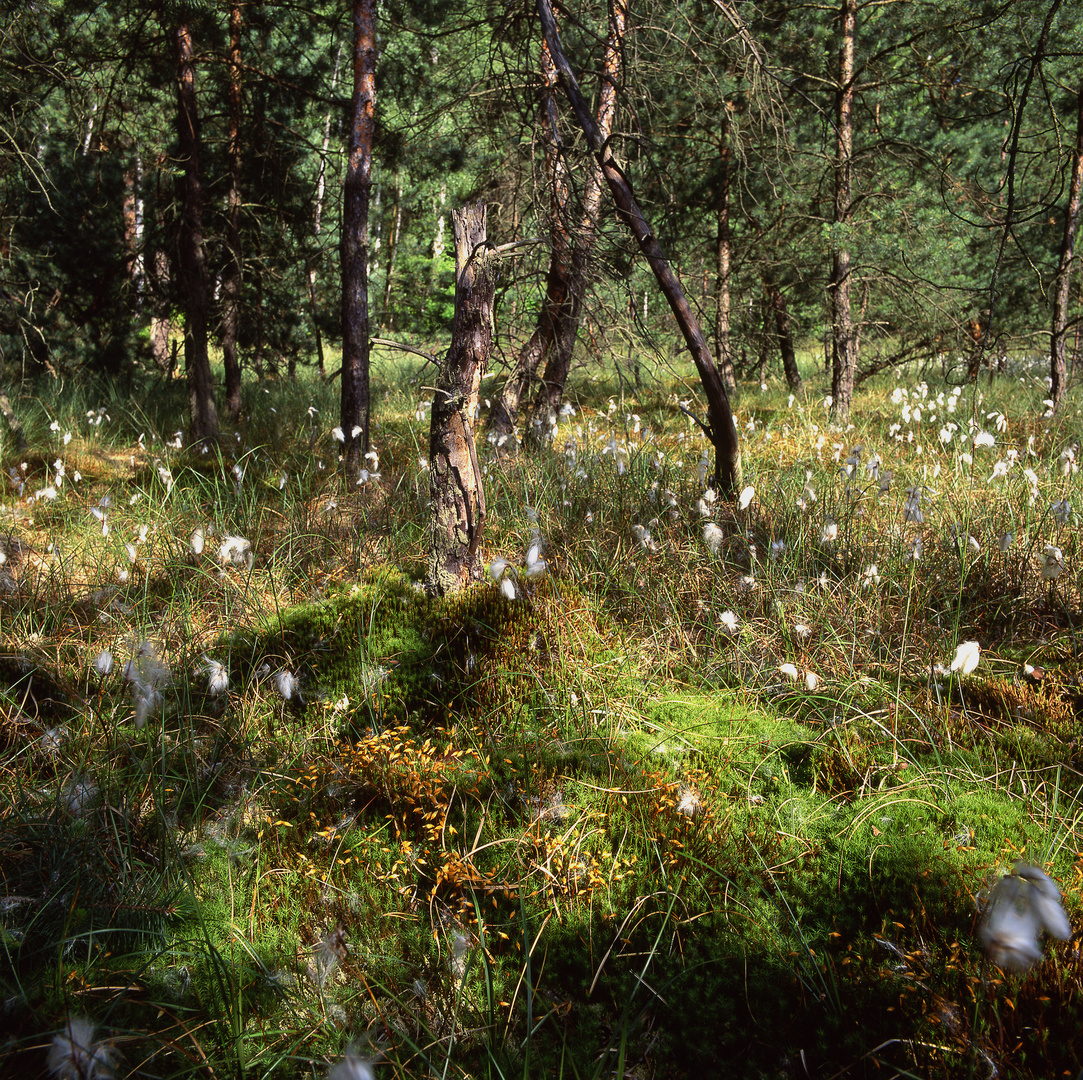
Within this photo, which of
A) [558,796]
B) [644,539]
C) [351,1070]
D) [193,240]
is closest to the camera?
[351,1070]

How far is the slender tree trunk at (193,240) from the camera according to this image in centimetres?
710

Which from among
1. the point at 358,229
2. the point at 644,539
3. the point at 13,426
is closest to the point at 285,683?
the point at 644,539

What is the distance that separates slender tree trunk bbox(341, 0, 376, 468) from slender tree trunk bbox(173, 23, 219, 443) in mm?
1900

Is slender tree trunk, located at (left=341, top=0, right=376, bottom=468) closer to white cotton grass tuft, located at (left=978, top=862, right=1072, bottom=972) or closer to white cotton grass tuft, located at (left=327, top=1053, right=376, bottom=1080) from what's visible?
white cotton grass tuft, located at (left=327, top=1053, right=376, bottom=1080)

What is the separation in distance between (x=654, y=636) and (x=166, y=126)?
16.2m

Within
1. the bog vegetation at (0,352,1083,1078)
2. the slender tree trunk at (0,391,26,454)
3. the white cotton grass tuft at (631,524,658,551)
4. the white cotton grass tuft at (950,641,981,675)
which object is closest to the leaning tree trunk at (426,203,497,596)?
the bog vegetation at (0,352,1083,1078)

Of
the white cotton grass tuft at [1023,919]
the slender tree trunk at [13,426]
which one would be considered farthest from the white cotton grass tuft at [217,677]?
the slender tree trunk at [13,426]

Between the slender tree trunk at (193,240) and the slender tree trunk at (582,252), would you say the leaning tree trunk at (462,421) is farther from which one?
the slender tree trunk at (193,240)

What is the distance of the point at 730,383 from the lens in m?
11.5

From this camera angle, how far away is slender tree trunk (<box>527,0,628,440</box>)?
380 centimetres

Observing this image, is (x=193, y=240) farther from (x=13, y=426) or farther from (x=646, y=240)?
(x=646, y=240)

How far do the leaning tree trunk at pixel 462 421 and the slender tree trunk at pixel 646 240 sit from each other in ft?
2.97

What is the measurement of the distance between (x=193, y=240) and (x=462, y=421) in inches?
216

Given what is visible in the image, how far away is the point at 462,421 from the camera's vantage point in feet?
11.8
